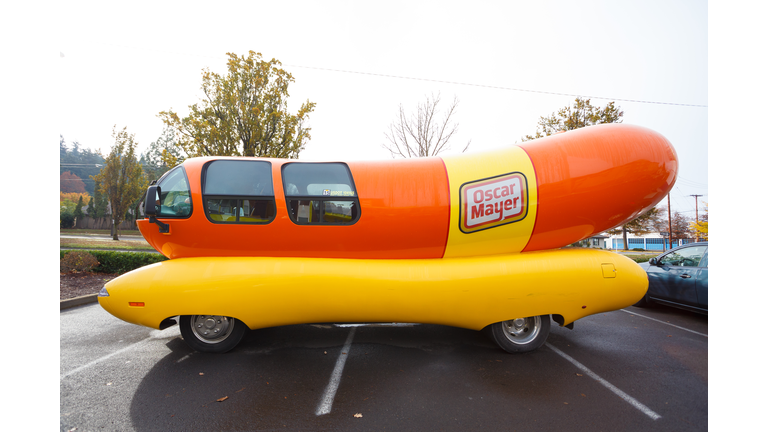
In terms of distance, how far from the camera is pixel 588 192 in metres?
4.00

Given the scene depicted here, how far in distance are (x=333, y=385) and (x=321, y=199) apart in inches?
88.6

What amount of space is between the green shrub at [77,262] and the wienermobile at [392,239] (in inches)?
296

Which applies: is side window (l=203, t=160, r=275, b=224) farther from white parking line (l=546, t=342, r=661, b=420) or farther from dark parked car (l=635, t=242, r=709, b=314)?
dark parked car (l=635, t=242, r=709, b=314)

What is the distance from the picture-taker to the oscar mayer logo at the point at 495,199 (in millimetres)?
4004

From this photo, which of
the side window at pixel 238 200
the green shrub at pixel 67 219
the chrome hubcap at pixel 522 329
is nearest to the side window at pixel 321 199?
the side window at pixel 238 200

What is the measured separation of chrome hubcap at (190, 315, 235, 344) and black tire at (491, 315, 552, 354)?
3697 mm

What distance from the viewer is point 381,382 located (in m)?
3.53

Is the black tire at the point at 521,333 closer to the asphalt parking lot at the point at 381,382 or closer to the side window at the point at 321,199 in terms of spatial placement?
the asphalt parking lot at the point at 381,382

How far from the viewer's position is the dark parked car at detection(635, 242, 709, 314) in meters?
5.83

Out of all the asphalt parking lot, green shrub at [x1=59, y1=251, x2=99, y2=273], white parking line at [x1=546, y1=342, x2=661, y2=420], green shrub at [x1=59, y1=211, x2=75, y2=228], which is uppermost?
green shrub at [x1=59, y1=211, x2=75, y2=228]

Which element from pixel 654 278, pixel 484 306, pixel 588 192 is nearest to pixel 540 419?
pixel 484 306

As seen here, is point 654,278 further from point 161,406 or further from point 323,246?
point 161,406

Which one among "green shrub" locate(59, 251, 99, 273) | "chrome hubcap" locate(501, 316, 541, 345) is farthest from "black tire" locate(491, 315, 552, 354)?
"green shrub" locate(59, 251, 99, 273)

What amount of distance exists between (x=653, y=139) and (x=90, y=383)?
770 cm
